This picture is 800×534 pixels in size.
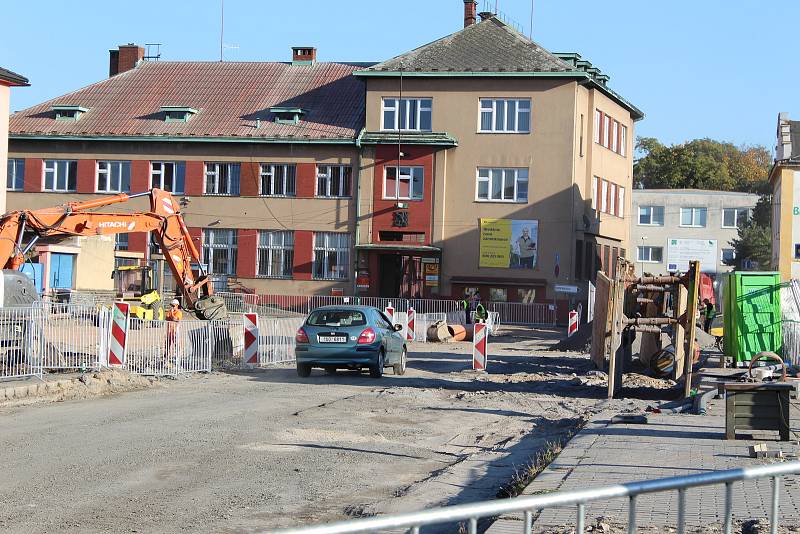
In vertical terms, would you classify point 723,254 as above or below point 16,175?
below

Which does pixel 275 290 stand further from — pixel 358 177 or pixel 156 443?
pixel 156 443

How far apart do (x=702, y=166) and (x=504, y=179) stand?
5070 centimetres

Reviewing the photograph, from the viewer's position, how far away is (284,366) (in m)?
27.4

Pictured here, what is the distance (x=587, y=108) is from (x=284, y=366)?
33.6m

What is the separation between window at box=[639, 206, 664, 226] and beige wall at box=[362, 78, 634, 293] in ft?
118

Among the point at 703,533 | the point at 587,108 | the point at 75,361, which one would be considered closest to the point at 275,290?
the point at 587,108

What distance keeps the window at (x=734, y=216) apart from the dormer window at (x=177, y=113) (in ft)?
158

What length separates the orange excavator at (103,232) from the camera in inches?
989

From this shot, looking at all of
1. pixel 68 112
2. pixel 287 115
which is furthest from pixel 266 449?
pixel 68 112

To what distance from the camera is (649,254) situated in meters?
92.8

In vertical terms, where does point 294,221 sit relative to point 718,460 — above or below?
above

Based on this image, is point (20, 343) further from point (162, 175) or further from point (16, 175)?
point (16, 175)

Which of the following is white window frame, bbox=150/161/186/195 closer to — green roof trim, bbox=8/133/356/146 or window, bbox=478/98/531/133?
green roof trim, bbox=8/133/356/146

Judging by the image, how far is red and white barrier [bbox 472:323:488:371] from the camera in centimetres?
2577
